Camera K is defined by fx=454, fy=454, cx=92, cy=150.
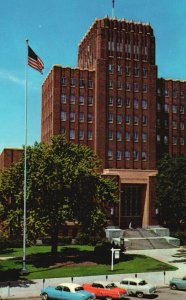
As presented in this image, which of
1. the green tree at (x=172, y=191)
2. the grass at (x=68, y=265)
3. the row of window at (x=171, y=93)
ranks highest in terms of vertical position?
the row of window at (x=171, y=93)

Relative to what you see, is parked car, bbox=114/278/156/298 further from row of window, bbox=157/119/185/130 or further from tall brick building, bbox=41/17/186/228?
row of window, bbox=157/119/185/130

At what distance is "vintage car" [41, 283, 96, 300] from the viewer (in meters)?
32.7

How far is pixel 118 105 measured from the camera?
8106 centimetres

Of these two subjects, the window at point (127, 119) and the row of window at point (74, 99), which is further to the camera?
the window at point (127, 119)

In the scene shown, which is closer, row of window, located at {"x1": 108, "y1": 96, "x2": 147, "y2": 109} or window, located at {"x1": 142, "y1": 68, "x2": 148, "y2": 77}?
row of window, located at {"x1": 108, "y1": 96, "x2": 147, "y2": 109}

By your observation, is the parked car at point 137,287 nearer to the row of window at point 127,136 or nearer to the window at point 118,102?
the row of window at point 127,136

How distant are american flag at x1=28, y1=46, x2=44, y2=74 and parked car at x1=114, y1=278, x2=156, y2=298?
20.4m

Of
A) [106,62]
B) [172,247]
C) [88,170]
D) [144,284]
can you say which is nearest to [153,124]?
[106,62]

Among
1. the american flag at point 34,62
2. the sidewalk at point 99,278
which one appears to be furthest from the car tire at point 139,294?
the american flag at point 34,62

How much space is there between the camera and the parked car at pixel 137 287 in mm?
35469

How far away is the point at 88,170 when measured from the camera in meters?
49.2

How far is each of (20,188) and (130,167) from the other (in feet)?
115

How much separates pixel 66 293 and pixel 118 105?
51.6 meters

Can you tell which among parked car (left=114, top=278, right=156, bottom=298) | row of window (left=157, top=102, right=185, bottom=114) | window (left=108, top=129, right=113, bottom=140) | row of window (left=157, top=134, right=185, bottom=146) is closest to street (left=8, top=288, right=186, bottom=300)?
parked car (left=114, top=278, right=156, bottom=298)
